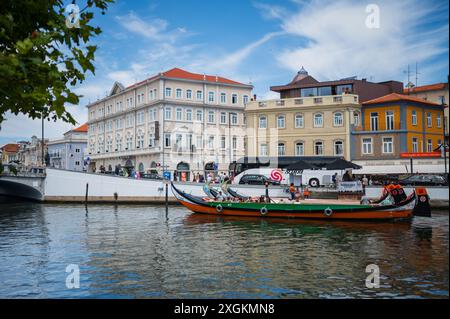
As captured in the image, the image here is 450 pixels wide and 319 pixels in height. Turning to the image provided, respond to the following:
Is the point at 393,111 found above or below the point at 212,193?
above

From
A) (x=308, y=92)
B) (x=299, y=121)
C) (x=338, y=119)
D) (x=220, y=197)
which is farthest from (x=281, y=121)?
(x=220, y=197)

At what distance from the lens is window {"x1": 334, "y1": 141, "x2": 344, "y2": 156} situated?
171ft

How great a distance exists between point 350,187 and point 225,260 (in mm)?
23053

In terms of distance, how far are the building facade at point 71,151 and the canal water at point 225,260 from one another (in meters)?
74.5

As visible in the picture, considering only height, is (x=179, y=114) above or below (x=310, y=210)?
above

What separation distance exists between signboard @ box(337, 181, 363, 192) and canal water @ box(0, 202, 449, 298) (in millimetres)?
8523

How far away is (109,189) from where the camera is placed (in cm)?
4878

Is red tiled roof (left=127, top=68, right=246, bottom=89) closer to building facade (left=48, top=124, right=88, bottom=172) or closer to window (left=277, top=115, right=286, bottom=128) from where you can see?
window (left=277, top=115, right=286, bottom=128)

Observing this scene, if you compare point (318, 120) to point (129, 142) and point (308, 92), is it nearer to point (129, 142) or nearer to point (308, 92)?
point (308, 92)

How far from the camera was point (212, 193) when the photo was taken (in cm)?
3522

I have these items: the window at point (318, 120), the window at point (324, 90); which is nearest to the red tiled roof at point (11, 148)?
the window at point (324, 90)
